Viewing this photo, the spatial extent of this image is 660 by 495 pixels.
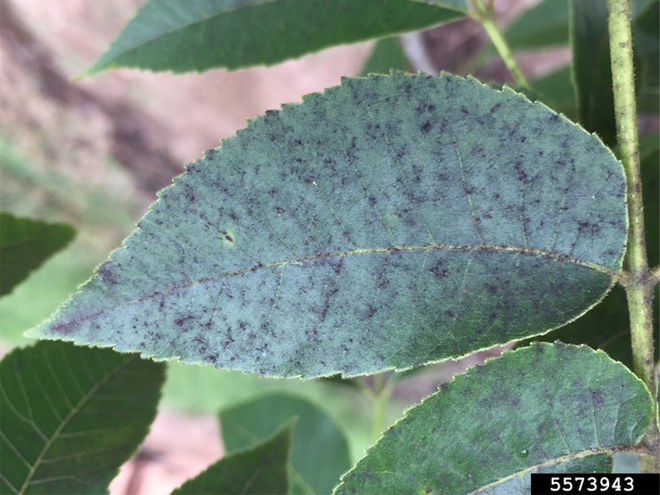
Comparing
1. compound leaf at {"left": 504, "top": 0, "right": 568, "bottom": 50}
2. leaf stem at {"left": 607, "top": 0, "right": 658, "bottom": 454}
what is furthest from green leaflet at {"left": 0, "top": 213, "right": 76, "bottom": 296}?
compound leaf at {"left": 504, "top": 0, "right": 568, "bottom": 50}

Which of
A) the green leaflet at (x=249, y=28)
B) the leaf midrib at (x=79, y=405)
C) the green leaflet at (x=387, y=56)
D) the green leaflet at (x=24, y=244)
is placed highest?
the green leaflet at (x=387, y=56)

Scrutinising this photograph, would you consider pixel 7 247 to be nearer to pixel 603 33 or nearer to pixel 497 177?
pixel 497 177

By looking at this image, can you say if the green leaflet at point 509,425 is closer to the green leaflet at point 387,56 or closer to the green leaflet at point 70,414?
the green leaflet at point 70,414

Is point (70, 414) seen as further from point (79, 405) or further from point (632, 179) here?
point (632, 179)

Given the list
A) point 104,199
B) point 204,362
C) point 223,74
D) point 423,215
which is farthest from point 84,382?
point 104,199

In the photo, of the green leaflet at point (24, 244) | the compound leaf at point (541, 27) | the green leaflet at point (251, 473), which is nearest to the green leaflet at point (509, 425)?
the green leaflet at point (251, 473)

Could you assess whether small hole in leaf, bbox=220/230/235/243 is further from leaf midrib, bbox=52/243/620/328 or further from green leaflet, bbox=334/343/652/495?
green leaflet, bbox=334/343/652/495

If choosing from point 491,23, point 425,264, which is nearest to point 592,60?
point 491,23
